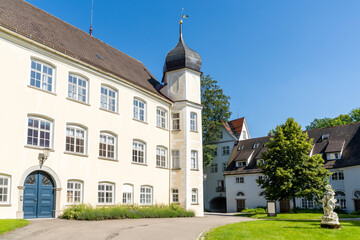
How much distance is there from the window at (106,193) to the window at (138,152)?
9.72 feet

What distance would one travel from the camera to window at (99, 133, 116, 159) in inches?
877

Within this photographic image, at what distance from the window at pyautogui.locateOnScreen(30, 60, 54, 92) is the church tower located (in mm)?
11858

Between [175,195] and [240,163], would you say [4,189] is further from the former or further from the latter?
[240,163]

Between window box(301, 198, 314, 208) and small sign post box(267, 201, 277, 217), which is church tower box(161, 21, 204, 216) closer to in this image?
small sign post box(267, 201, 277, 217)

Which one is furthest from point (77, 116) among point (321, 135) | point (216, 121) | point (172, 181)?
point (321, 135)

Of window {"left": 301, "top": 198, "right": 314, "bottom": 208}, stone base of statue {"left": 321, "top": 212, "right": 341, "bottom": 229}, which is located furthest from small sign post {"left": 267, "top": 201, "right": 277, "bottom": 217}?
stone base of statue {"left": 321, "top": 212, "right": 341, "bottom": 229}

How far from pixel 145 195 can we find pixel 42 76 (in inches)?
431

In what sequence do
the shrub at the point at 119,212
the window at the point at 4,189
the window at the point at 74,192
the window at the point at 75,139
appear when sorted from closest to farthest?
the window at the point at 4,189
the shrub at the point at 119,212
the window at the point at 74,192
the window at the point at 75,139

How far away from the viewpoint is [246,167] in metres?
44.1

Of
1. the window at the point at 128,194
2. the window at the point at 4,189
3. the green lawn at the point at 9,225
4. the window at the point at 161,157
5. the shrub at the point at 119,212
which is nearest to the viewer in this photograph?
the green lawn at the point at 9,225

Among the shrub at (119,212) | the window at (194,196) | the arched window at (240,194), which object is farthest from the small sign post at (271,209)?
the arched window at (240,194)

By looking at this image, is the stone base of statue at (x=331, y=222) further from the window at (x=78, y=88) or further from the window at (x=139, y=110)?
the window at (x=139, y=110)

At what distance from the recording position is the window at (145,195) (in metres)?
25.2

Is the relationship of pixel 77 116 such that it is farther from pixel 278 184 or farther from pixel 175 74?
pixel 278 184
